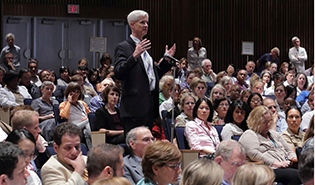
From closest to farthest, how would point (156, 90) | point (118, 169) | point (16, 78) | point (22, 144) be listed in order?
point (118, 169)
point (22, 144)
point (156, 90)
point (16, 78)

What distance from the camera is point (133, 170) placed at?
11.6 ft

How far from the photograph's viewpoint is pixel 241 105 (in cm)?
547

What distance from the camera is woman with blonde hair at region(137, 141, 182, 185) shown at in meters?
2.95

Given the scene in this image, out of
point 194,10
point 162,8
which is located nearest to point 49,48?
point 162,8

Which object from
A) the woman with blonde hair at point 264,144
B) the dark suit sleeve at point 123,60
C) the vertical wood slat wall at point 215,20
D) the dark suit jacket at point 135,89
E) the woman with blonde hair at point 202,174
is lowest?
the woman with blonde hair at point 264,144

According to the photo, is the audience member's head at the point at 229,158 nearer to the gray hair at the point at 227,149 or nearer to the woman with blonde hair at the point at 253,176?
the gray hair at the point at 227,149

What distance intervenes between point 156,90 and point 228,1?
10767 millimetres

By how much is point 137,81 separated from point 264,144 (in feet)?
5.05

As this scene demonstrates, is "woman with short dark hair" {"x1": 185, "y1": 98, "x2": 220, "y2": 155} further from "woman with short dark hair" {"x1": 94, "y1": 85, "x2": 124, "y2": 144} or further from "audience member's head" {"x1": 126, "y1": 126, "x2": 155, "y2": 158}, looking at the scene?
"audience member's head" {"x1": 126, "y1": 126, "x2": 155, "y2": 158}

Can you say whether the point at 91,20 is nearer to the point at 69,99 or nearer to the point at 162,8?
the point at 162,8

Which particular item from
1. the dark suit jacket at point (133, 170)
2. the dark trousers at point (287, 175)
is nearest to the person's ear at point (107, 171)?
the dark suit jacket at point (133, 170)

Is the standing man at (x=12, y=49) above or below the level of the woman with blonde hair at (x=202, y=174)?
above

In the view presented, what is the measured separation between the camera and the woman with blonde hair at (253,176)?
8.27ft

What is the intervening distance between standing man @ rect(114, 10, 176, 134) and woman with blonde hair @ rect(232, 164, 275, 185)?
4.89 ft
